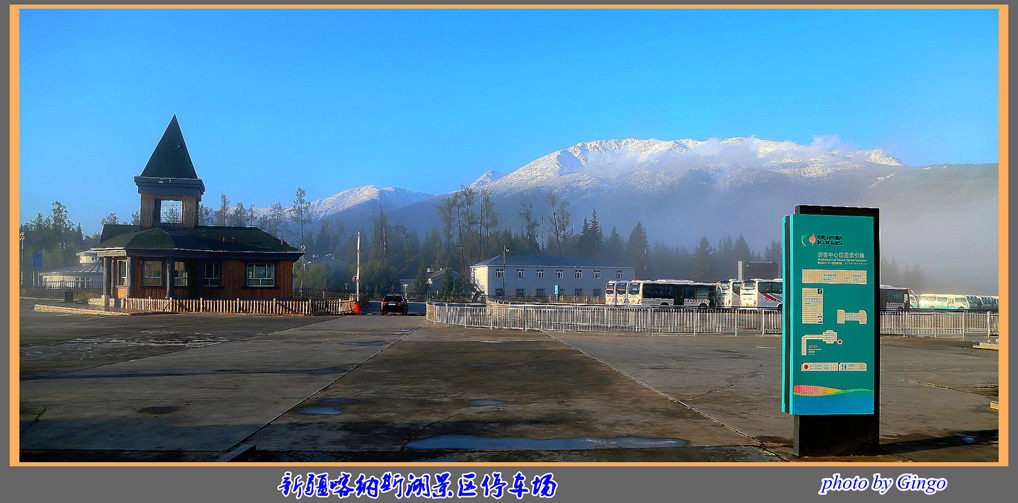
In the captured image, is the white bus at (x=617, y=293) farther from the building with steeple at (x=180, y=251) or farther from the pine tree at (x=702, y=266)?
the pine tree at (x=702, y=266)

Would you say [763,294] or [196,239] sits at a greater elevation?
[196,239]

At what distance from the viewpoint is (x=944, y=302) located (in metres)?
58.3

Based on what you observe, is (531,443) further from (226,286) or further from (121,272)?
(121,272)

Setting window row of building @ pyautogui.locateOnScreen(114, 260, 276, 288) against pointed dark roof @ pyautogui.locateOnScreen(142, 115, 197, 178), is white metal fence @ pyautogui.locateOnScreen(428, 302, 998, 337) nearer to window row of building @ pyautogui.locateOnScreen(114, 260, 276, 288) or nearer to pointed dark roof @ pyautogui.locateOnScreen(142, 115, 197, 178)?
window row of building @ pyautogui.locateOnScreen(114, 260, 276, 288)

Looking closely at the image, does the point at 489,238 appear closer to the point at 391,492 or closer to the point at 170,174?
the point at 170,174

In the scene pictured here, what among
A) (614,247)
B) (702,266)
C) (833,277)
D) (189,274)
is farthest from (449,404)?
(614,247)

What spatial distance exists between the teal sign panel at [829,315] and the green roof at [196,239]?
45600mm

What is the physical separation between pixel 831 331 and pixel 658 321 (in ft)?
72.7

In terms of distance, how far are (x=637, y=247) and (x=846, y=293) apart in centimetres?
16260

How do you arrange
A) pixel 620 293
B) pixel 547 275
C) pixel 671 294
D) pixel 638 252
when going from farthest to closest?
pixel 638 252
pixel 547 275
pixel 620 293
pixel 671 294

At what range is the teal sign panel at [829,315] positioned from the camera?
6938mm

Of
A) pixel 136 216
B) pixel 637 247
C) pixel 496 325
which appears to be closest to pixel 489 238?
pixel 637 247

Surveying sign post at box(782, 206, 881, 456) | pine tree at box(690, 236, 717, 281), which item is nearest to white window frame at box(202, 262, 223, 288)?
sign post at box(782, 206, 881, 456)

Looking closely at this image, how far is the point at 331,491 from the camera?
586 centimetres
